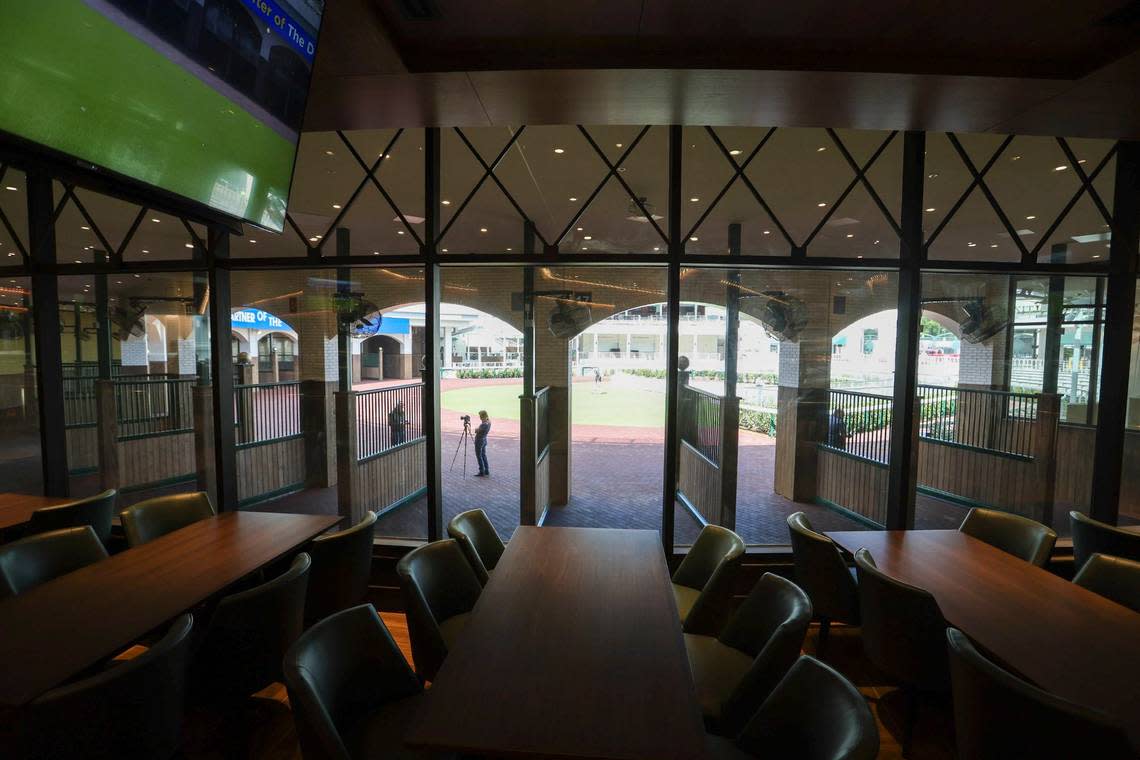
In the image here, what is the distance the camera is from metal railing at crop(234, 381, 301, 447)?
4.23 meters

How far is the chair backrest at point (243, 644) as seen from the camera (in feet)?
7.13

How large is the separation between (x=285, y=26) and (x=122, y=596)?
260 cm

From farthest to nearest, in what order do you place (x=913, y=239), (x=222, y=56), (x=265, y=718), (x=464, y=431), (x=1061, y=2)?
(x=464, y=431), (x=913, y=239), (x=265, y=718), (x=1061, y=2), (x=222, y=56)

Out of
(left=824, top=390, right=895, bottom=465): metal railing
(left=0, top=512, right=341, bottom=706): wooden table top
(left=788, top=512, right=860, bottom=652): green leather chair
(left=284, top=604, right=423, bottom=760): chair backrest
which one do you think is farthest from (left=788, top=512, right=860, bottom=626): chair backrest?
(left=0, top=512, right=341, bottom=706): wooden table top

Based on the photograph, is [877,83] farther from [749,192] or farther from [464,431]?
[464,431]

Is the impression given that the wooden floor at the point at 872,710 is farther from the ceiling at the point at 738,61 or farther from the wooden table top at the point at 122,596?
the ceiling at the point at 738,61

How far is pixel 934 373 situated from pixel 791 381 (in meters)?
1.11

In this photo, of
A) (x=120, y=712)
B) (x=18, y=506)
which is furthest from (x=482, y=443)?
(x=18, y=506)

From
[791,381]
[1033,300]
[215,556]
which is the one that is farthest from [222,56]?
[1033,300]

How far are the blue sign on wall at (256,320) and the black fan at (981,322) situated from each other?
548cm

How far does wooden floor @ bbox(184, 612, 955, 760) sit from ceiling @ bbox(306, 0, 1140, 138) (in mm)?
3280

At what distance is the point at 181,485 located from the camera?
448 cm

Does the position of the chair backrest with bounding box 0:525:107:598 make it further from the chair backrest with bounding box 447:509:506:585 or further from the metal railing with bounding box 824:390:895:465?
the metal railing with bounding box 824:390:895:465

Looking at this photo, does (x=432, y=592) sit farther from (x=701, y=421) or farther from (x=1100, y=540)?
(x=1100, y=540)
